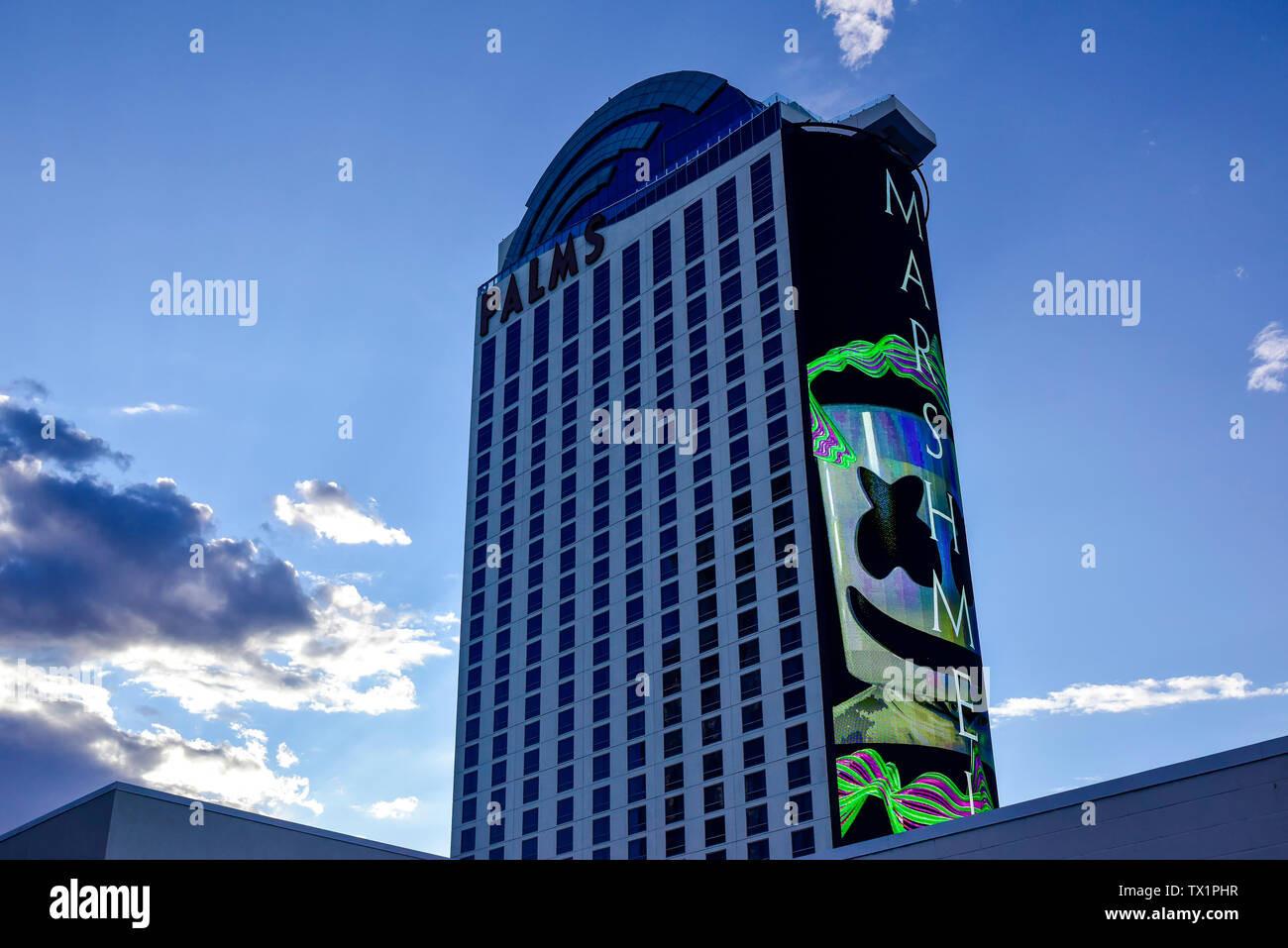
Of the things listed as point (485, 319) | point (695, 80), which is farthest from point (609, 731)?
point (695, 80)

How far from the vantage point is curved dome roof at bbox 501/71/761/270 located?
411ft

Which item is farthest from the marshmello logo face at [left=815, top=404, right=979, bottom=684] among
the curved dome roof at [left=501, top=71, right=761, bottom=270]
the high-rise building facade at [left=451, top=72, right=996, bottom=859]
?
the curved dome roof at [left=501, top=71, right=761, bottom=270]

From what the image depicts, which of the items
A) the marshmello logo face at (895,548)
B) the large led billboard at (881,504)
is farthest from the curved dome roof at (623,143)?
the marshmello logo face at (895,548)

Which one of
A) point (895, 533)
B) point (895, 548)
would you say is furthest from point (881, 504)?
point (895, 548)

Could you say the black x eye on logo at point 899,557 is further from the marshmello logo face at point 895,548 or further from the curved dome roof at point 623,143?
the curved dome roof at point 623,143

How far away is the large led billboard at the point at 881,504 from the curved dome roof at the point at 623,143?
13884mm

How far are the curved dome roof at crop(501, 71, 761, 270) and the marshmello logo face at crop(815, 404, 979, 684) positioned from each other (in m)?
36.9

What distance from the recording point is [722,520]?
4033 inches

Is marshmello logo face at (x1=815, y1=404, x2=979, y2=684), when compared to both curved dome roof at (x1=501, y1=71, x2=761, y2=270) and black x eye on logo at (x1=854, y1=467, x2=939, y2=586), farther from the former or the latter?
curved dome roof at (x1=501, y1=71, x2=761, y2=270)

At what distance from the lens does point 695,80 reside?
12762 centimetres
